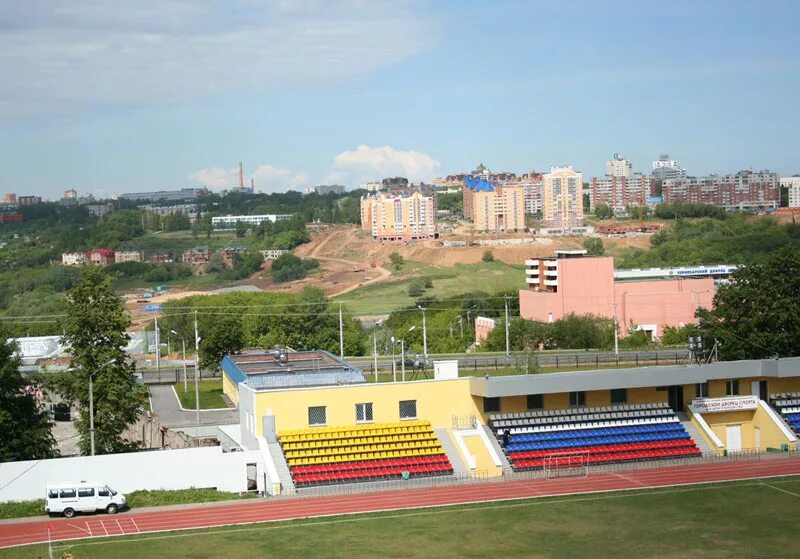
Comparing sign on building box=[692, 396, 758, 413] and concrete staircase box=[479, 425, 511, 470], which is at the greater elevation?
sign on building box=[692, 396, 758, 413]

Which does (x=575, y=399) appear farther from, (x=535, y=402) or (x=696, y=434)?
(x=696, y=434)

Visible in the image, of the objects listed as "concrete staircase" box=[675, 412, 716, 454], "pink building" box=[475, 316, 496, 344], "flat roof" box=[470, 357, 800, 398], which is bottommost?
"pink building" box=[475, 316, 496, 344]

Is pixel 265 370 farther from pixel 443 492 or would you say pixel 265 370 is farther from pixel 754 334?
pixel 754 334

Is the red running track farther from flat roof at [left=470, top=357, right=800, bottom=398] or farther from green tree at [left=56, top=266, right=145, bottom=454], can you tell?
green tree at [left=56, top=266, right=145, bottom=454]

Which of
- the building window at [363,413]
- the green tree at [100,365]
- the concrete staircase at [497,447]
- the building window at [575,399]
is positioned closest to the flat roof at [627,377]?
the building window at [575,399]

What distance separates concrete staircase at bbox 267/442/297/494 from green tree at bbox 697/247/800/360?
3082cm

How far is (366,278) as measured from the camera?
195 metres

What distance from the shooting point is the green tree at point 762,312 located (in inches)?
2318

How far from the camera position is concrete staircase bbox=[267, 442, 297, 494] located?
1439 inches

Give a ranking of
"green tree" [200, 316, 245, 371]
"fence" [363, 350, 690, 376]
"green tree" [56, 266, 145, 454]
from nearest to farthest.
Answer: "green tree" [56, 266, 145, 454], "fence" [363, 350, 690, 376], "green tree" [200, 316, 245, 371]

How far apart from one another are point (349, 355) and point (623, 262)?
90.1 meters

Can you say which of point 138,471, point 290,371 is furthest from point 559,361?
point 138,471

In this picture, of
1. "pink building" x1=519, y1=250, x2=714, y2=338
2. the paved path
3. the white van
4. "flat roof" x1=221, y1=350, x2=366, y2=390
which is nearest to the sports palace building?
"flat roof" x1=221, y1=350, x2=366, y2=390

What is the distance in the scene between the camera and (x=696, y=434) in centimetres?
4191
